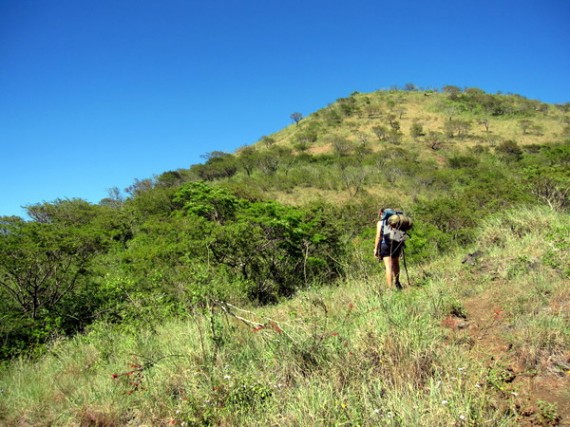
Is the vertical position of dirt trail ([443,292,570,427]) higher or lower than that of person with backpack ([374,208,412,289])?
lower

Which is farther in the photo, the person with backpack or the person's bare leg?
the person with backpack

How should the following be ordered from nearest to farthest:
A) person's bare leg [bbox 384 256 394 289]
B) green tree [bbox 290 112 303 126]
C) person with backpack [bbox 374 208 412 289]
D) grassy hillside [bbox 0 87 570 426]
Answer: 1. grassy hillside [bbox 0 87 570 426]
2. person's bare leg [bbox 384 256 394 289]
3. person with backpack [bbox 374 208 412 289]
4. green tree [bbox 290 112 303 126]

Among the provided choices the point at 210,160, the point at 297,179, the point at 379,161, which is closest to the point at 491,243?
the point at 297,179

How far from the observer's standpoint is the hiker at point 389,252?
5117 millimetres

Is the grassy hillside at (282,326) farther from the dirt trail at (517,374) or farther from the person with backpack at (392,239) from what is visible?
the person with backpack at (392,239)

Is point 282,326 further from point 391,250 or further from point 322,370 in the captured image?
point 391,250

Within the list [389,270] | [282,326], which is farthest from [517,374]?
[389,270]

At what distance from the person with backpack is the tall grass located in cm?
77

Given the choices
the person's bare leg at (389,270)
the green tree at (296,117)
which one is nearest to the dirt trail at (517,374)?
the person's bare leg at (389,270)

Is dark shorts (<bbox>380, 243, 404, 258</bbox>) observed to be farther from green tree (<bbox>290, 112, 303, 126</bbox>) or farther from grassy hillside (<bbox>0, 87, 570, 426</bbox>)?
green tree (<bbox>290, 112, 303, 126</bbox>)

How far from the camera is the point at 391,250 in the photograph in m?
5.20

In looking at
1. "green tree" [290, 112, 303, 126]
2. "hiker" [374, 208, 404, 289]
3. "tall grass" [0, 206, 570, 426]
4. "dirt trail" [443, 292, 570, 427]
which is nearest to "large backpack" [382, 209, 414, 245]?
"hiker" [374, 208, 404, 289]

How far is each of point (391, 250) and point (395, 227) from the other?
0.35m

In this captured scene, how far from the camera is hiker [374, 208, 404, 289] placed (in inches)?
201
